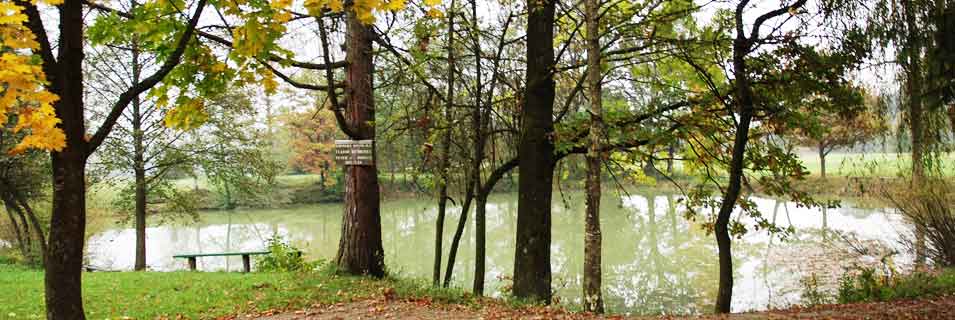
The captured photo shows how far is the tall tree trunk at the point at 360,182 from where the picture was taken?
7.28 m

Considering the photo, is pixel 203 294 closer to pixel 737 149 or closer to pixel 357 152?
pixel 357 152

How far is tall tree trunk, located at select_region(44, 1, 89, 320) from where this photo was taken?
3.29m

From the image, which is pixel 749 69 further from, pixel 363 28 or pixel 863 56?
pixel 363 28

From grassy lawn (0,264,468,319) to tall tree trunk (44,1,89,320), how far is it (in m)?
2.01

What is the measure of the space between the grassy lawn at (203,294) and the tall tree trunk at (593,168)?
1.40 meters

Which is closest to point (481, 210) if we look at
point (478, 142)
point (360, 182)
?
point (478, 142)

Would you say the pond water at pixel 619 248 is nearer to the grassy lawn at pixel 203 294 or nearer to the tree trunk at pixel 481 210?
the tree trunk at pixel 481 210

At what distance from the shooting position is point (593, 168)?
5.48 m

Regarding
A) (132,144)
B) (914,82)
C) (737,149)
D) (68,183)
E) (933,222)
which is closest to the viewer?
(68,183)

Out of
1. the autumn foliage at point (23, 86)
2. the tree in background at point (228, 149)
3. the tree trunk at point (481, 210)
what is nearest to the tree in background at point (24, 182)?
the tree in background at point (228, 149)

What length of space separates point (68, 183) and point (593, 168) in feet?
13.3

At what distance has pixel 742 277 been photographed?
11008mm

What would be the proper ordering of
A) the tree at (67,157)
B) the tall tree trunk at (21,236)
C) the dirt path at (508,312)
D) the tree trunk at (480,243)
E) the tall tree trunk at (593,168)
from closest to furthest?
the tree at (67,157)
the dirt path at (508,312)
the tall tree trunk at (593,168)
the tree trunk at (480,243)
the tall tree trunk at (21,236)

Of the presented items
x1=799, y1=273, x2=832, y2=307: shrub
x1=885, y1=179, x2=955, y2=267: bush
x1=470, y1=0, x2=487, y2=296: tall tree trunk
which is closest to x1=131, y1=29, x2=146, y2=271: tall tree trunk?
x1=470, y1=0, x2=487, y2=296: tall tree trunk
